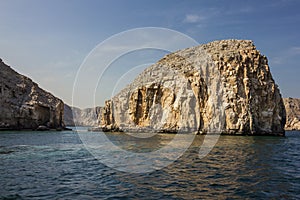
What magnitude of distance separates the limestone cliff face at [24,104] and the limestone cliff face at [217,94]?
33.3 m

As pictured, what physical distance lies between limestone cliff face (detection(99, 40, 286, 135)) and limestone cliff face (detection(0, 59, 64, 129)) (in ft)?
109

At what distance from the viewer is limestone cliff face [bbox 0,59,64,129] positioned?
73062 mm

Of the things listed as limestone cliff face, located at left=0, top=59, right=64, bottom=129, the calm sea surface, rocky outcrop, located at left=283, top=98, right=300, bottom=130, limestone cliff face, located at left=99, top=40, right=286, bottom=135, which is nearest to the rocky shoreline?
limestone cliff face, located at left=99, top=40, right=286, bottom=135

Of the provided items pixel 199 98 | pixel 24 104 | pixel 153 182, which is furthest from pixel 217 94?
pixel 24 104

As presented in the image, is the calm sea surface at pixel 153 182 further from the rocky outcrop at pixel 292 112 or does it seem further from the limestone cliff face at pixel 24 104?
the rocky outcrop at pixel 292 112

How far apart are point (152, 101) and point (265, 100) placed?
29.2 m

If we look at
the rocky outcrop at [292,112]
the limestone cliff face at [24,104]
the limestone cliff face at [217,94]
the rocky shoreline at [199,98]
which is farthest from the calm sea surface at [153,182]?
the rocky outcrop at [292,112]

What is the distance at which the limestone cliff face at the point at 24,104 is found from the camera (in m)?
73.1

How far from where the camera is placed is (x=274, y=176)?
13719 mm

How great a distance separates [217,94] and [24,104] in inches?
2305

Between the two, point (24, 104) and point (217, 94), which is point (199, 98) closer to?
point (217, 94)

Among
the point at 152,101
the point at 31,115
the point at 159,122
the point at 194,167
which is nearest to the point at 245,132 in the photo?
the point at 159,122

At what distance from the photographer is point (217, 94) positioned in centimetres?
5850

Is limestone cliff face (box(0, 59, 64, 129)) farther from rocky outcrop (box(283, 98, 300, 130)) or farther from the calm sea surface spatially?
rocky outcrop (box(283, 98, 300, 130))
